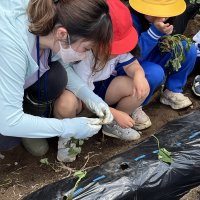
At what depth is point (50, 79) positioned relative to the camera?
1.94 metres

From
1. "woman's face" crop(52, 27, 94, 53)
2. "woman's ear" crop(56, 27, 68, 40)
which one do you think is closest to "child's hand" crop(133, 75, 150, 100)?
"woman's face" crop(52, 27, 94, 53)

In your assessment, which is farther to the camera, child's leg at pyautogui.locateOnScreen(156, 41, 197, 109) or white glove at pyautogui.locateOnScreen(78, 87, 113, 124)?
child's leg at pyautogui.locateOnScreen(156, 41, 197, 109)

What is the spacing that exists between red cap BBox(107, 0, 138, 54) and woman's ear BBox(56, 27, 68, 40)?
431 mm

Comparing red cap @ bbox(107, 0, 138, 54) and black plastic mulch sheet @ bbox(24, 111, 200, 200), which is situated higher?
red cap @ bbox(107, 0, 138, 54)

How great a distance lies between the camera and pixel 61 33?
→ 1521mm

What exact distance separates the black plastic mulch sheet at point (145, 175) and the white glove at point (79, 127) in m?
0.16

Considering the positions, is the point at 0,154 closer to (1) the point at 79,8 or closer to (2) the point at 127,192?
(2) the point at 127,192

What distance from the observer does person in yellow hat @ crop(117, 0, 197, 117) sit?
6.82ft

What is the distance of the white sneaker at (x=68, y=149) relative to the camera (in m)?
2.01

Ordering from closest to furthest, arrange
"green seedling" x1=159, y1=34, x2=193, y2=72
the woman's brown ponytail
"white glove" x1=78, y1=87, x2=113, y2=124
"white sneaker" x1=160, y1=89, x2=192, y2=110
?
the woman's brown ponytail < "white glove" x1=78, y1=87, x2=113, y2=124 < "green seedling" x1=159, y1=34, x2=193, y2=72 < "white sneaker" x1=160, y1=89, x2=192, y2=110

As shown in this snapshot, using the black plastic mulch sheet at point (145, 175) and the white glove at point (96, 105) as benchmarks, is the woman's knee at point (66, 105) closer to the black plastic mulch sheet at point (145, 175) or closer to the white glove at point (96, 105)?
the white glove at point (96, 105)

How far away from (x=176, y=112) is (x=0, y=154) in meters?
1.10

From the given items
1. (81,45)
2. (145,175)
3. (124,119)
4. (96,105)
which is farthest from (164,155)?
(81,45)

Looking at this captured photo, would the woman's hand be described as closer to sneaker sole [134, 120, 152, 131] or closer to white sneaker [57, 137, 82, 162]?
white sneaker [57, 137, 82, 162]
